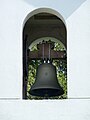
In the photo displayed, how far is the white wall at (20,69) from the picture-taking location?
4957 mm

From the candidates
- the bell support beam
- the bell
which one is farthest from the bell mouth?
the bell support beam

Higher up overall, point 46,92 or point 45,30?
point 45,30

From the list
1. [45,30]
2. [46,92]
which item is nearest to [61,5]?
[46,92]

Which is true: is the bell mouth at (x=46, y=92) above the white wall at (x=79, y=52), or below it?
below

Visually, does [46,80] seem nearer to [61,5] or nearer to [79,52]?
[79,52]

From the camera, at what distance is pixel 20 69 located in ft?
16.6

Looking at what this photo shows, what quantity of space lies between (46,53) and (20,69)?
0.84 metres

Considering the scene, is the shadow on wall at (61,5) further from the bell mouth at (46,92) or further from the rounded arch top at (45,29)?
the rounded arch top at (45,29)

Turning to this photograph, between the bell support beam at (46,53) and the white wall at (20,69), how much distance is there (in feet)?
2.19

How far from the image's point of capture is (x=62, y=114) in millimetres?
4957

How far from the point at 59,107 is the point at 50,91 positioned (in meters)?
0.79

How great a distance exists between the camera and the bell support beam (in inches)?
229

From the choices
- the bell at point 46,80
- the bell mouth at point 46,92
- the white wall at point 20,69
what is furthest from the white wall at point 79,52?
the bell mouth at point 46,92

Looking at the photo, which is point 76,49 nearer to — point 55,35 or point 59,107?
point 59,107
